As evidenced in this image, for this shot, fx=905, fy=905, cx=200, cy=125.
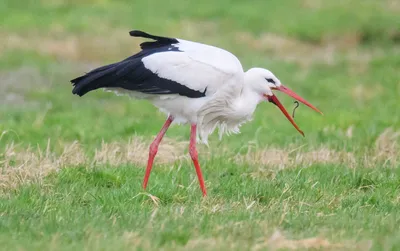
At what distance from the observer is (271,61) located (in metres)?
16.6

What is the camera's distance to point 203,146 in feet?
32.3

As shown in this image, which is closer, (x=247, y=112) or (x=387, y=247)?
(x=387, y=247)

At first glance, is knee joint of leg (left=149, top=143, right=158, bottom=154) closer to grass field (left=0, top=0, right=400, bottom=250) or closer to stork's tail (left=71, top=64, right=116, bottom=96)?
grass field (left=0, top=0, right=400, bottom=250)


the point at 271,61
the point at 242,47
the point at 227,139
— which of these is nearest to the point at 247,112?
the point at 227,139

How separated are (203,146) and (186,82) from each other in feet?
8.19

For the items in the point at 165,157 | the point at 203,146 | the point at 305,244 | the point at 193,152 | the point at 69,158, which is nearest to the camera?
the point at 305,244

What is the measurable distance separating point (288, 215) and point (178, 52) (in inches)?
72.9

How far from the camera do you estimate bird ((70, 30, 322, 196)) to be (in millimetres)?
7398

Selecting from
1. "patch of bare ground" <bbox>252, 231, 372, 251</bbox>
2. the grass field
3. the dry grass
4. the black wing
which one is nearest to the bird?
the black wing

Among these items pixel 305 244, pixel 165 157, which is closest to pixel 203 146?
pixel 165 157

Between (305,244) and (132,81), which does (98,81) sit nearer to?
(132,81)

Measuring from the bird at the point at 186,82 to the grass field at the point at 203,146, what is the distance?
24.1 inches

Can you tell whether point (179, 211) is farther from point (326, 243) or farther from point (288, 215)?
→ point (326, 243)

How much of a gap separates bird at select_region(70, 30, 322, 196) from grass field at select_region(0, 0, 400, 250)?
2.01ft
